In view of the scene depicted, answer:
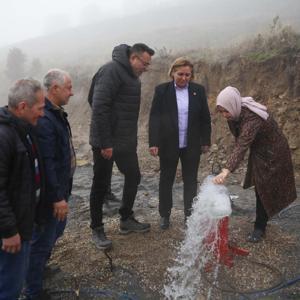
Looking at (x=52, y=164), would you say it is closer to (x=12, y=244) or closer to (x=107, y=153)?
(x=12, y=244)

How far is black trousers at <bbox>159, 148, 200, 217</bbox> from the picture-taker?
490 centimetres

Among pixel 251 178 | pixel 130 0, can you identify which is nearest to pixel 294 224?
pixel 251 178

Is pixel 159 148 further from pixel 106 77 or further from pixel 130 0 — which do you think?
pixel 130 0

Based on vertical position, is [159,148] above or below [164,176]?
above

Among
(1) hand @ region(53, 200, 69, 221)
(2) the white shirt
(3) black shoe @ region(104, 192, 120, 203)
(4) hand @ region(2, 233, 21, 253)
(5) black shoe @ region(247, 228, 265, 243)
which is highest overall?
(2) the white shirt

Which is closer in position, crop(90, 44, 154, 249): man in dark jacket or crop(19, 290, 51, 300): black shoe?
crop(19, 290, 51, 300): black shoe

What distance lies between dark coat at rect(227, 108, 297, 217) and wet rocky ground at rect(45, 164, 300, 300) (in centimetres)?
57

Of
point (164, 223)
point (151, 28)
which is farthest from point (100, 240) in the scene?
point (151, 28)

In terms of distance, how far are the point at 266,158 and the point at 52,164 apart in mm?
2358

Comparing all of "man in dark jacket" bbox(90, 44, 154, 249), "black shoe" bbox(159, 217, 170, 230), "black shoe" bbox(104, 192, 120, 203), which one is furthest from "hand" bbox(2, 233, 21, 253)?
"black shoe" bbox(104, 192, 120, 203)

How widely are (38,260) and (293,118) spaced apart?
6.23 meters

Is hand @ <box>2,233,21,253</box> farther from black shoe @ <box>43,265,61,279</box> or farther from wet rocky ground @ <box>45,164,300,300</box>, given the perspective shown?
black shoe @ <box>43,265,61,279</box>

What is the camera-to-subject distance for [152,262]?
14.3ft

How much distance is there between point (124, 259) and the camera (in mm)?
4402
